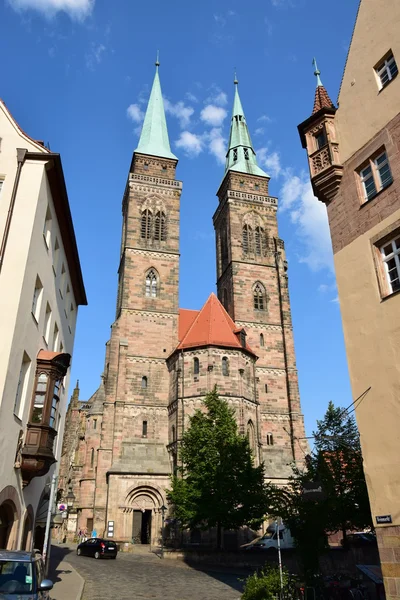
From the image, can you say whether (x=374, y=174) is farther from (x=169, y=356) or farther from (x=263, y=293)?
(x=263, y=293)

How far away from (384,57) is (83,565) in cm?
2197

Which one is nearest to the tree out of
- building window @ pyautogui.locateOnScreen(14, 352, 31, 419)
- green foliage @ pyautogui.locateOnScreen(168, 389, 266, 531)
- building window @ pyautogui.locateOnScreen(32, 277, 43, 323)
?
green foliage @ pyautogui.locateOnScreen(168, 389, 266, 531)

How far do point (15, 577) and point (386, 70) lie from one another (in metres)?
12.9

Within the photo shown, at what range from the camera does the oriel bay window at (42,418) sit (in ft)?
45.6

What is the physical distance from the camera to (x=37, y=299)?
15.5 meters

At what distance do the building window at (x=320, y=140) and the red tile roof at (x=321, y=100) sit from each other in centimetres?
75

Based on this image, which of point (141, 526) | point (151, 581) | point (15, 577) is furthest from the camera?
point (141, 526)

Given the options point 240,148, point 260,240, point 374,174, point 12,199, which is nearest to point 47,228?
point 12,199

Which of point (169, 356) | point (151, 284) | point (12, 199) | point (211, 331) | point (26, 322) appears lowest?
point (26, 322)

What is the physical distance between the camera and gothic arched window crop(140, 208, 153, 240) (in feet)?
137

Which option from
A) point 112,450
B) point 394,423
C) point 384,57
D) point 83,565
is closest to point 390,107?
point 384,57

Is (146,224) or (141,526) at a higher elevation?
(146,224)

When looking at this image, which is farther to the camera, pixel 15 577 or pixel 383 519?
pixel 383 519

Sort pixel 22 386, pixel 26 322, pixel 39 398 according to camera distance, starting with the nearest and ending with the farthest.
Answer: pixel 26 322 < pixel 22 386 < pixel 39 398
